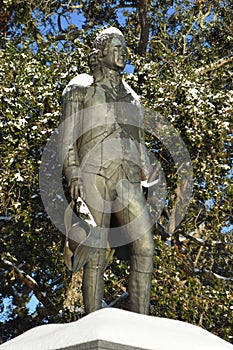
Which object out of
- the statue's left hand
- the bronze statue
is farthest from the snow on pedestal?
the statue's left hand

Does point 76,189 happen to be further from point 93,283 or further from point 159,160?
point 159,160

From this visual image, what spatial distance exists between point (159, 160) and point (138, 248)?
6210mm

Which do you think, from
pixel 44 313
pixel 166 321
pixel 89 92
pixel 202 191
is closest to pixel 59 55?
pixel 202 191

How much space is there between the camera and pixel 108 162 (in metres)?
5.98

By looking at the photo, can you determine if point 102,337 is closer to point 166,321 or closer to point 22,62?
point 166,321

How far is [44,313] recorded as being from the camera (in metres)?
12.9

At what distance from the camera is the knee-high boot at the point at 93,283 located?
5.71 m

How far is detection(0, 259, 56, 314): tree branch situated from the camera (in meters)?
12.0

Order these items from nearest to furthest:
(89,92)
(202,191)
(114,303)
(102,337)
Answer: (102,337) → (89,92) → (114,303) → (202,191)

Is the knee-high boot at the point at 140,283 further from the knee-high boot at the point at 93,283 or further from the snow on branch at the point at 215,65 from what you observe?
the snow on branch at the point at 215,65

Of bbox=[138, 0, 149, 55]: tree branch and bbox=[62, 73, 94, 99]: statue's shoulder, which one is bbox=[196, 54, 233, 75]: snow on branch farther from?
bbox=[62, 73, 94, 99]: statue's shoulder

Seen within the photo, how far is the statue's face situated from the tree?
17.0ft

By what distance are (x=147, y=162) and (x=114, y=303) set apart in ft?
17.0

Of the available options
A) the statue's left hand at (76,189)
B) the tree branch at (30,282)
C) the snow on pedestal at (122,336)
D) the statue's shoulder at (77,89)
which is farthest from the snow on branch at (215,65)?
the snow on pedestal at (122,336)
